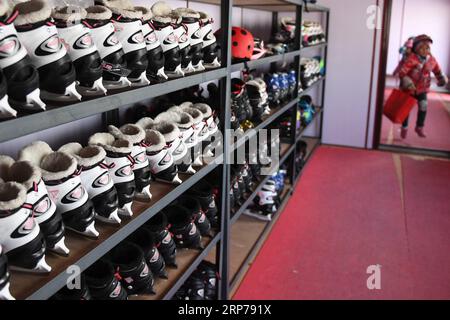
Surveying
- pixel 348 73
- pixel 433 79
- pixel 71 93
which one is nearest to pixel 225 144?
pixel 71 93

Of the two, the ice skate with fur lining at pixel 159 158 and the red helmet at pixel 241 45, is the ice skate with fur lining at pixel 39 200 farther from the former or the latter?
the red helmet at pixel 241 45

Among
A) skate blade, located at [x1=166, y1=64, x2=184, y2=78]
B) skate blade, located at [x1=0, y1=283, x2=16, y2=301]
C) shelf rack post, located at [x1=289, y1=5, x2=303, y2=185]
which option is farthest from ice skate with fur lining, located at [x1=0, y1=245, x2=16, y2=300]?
shelf rack post, located at [x1=289, y1=5, x2=303, y2=185]

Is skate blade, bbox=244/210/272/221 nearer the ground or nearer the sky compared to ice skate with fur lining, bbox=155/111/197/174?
nearer the ground

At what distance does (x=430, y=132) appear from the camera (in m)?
5.69

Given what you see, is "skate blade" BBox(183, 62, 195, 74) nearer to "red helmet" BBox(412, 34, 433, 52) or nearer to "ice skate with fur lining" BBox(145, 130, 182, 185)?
"ice skate with fur lining" BBox(145, 130, 182, 185)

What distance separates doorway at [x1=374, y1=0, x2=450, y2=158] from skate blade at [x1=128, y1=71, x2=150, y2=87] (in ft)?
13.6

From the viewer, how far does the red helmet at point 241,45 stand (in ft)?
6.99

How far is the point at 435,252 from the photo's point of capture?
2656 millimetres

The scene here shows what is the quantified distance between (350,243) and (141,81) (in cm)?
198

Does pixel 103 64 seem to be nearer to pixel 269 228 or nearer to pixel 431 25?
pixel 269 228

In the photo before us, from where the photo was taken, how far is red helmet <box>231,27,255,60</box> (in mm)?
2131

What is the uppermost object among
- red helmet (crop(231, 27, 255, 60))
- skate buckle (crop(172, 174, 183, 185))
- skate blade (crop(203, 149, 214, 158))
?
red helmet (crop(231, 27, 255, 60))

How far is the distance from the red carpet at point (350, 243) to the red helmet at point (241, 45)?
3.93ft

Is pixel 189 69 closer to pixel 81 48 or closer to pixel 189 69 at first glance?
pixel 189 69
